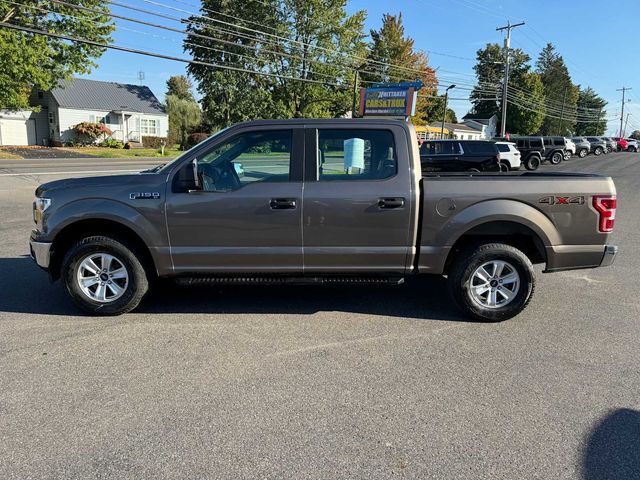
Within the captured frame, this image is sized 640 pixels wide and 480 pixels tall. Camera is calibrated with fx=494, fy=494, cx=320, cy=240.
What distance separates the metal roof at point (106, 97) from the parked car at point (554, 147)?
38.2m

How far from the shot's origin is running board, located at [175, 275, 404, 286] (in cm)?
485

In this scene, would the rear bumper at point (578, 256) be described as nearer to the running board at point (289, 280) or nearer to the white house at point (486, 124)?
the running board at point (289, 280)

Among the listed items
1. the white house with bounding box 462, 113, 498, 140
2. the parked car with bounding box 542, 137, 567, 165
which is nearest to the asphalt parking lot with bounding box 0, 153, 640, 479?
the parked car with bounding box 542, 137, 567, 165

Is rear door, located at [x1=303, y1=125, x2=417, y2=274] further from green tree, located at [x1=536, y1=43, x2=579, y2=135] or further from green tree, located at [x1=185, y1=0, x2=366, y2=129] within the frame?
green tree, located at [x1=536, y1=43, x2=579, y2=135]

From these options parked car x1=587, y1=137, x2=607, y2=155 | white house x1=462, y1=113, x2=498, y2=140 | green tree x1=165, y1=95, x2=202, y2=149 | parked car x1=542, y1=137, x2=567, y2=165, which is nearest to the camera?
parked car x1=542, y1=137, x2=567, y2=165

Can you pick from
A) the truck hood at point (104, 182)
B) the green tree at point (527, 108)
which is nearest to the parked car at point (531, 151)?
the truck hood at point (104, 182)

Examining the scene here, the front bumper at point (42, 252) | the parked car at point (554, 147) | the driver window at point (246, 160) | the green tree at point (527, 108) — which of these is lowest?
the front bumper at point (42, 252)

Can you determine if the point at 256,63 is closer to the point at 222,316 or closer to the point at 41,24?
the point at 41,24

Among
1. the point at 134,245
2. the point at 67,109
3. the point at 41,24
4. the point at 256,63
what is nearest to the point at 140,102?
the point at 67,109

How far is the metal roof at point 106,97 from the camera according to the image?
153 ft

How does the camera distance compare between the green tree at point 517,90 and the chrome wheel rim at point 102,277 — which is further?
the green tree at point 517,90

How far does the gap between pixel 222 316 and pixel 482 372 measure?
2521 millimetres

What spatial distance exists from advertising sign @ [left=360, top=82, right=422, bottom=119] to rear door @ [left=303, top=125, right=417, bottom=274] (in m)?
31.0

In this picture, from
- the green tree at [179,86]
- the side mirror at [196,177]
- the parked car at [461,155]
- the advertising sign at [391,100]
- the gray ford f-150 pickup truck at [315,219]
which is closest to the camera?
the side mirror at [196,177]
